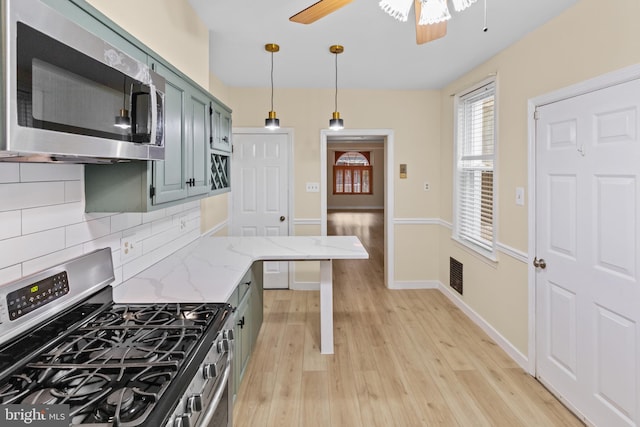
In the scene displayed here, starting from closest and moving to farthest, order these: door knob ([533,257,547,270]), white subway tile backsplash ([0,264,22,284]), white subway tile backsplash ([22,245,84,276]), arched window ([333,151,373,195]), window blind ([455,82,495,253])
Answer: white subway tile backsplash ([0,264,22,284]), white subway tile backsplash ([22,245,84,276]), door knob ([533,257,547,270]), window blind ([455,82,495,253]), arched window ([333,151,373,195])

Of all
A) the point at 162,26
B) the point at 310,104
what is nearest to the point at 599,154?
the point at 162,26

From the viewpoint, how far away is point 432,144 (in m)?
4.90

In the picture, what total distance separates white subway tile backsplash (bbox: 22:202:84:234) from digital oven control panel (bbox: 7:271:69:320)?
0.19 meters

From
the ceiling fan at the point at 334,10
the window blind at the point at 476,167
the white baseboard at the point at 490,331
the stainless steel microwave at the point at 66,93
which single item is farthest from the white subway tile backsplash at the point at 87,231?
the window blind at the point at 476,167

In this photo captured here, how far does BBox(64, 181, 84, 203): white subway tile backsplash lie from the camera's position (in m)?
1.55

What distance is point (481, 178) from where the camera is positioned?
3.86 m

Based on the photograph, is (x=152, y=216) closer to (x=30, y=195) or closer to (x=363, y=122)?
(x=30, y=195)

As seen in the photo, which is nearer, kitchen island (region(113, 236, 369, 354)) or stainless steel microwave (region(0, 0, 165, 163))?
stainless steel microwave (region(0, 0, 165, 163))

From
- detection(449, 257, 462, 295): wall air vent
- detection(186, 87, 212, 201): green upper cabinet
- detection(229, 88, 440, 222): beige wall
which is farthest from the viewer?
detection(229, 88, 440, 222): beige wall

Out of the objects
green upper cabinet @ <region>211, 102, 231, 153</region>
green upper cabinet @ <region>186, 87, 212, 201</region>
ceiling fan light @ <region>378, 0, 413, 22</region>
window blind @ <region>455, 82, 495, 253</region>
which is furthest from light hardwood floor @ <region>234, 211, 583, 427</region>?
ceiling fan light @ <region>378, 0, 413, 22</region>

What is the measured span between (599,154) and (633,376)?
46.2 inches

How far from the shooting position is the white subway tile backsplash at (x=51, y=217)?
1.35 metres

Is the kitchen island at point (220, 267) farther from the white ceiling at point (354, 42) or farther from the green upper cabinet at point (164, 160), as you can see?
the white ceiling at point (354, 42)

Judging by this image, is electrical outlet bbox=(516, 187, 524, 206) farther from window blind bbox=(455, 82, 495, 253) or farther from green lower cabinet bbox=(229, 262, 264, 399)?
green lower cabinet bbox=(229, 262, 264, 399)
